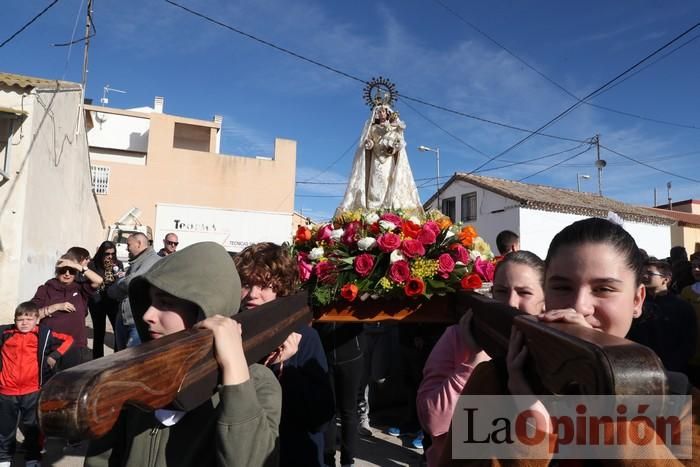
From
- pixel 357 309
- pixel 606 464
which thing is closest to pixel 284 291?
pixel 357 309

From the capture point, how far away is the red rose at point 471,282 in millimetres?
2658

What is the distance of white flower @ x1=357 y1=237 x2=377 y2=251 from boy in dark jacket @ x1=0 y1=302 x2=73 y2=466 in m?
2.86

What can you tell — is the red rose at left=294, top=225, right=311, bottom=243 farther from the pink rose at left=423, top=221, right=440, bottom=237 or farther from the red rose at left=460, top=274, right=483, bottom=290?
the red rose at left=460, top=274, right=483, bottom=290

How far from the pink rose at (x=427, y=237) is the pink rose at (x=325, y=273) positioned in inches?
Result: 24.0

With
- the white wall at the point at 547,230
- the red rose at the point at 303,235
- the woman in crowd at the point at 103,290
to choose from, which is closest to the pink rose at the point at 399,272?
the red rose at the point at 303,235

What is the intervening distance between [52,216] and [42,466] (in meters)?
7.29

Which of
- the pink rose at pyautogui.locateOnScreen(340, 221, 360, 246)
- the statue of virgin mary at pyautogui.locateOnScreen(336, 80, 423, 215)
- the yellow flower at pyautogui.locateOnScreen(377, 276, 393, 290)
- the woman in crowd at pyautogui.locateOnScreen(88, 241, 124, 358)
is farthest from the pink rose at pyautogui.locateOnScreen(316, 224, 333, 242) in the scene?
the woman in crowd at pyautogui.locateOnScreen(88, 241, 124, 358)

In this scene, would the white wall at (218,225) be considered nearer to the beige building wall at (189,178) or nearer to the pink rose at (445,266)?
the beige building wall at (189,178)

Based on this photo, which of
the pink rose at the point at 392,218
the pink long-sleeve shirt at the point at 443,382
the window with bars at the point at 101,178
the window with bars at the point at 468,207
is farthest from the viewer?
the window with bars at the point at 468,207

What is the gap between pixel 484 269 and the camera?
111 inches

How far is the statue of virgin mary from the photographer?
17.1ft

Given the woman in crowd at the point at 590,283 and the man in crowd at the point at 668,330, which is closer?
the woman in crowd at the point at 590,283

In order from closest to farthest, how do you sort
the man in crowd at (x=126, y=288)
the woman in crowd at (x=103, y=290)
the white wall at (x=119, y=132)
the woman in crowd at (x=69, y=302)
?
the man in crowd at (x=126, y=288) → the woman in crowd at (x=69, y=302) → the woman in crowd at (x=103, y=290) → the white wall at (x=119, y=132)

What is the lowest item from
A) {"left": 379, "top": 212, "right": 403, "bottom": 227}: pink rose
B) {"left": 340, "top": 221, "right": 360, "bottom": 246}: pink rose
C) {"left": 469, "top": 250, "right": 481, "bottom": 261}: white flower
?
{"left": 469, "top": 250, "right": 481, "bottom": 261}: white flower
